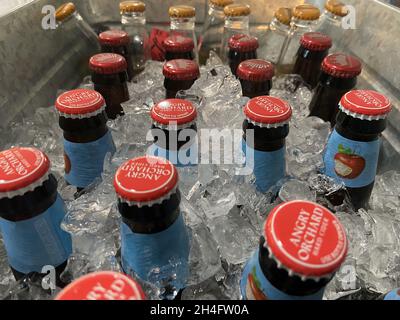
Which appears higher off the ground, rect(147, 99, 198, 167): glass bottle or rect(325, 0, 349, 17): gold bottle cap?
rect(325, 0, 349, 17): gold bottle cap

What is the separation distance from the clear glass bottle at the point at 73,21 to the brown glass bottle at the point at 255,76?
0.76 m

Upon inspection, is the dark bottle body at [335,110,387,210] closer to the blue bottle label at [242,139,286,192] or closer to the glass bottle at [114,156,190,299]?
the blue bottle label at [242,139,286,192]

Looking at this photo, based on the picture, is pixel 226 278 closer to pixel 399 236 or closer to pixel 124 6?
pixel 399 236

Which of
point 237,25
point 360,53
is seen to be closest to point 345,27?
point 360,53

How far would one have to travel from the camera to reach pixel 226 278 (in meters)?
0.70

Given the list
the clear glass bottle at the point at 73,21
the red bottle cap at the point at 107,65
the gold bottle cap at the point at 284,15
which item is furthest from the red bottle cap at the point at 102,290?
the gold bottle cap at the point at 284,15

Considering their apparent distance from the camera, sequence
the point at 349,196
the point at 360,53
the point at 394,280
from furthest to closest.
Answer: the point at 360,53
the point at 349,196
the point at 394,280

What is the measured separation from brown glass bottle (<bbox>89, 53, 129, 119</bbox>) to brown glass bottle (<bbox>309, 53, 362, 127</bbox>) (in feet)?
2.06

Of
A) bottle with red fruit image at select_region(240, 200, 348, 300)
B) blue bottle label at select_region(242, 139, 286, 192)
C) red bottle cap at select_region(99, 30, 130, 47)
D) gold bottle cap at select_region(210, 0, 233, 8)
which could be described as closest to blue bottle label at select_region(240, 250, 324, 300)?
bottle with red fruit image at select_region(240, 200, 348, 300)

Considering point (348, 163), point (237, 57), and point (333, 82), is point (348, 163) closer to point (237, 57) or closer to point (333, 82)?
point (333, 82)

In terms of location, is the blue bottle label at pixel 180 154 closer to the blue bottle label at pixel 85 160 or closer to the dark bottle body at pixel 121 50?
the blue bottle label at pixel 85 160

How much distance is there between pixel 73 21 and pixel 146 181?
3.89 ft

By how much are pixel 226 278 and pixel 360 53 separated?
101 centimetres

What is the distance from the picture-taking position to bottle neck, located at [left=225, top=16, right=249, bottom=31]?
140cm
